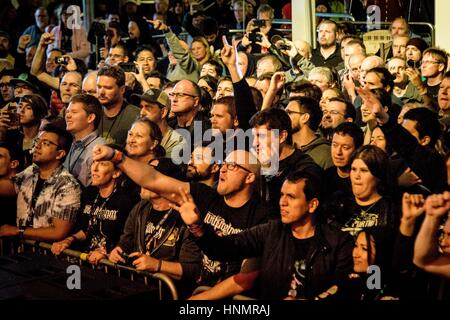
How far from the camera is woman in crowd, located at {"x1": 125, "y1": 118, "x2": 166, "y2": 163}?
643 cm

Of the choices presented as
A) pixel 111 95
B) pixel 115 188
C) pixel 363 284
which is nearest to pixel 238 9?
pixel 111 95

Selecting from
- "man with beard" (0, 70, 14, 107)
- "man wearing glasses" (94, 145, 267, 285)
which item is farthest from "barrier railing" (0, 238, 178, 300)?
"man with beard" (0, 70, 14, 107)

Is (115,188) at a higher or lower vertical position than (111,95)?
lower

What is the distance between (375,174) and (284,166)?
2.70ft

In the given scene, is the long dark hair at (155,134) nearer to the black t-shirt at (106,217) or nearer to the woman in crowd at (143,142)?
the woman in crowd at (143,142)

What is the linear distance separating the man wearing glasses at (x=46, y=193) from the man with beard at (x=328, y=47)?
3404mm

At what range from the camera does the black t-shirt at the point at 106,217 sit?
237 inches

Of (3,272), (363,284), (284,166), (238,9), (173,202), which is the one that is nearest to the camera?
(363,284)

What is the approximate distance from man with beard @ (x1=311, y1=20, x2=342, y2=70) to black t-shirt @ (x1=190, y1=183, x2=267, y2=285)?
408 cm

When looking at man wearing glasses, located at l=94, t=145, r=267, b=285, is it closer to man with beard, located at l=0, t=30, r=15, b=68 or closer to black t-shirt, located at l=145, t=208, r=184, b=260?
black t-shirt, located at l=145, t=208, r=184, b=260

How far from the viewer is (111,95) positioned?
767cm

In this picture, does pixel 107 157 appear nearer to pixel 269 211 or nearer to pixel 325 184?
pixel 269 211

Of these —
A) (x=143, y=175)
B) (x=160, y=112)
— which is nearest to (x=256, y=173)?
(x=143, y=175)

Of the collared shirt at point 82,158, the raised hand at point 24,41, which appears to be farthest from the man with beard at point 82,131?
the raised hand at point 24,41
